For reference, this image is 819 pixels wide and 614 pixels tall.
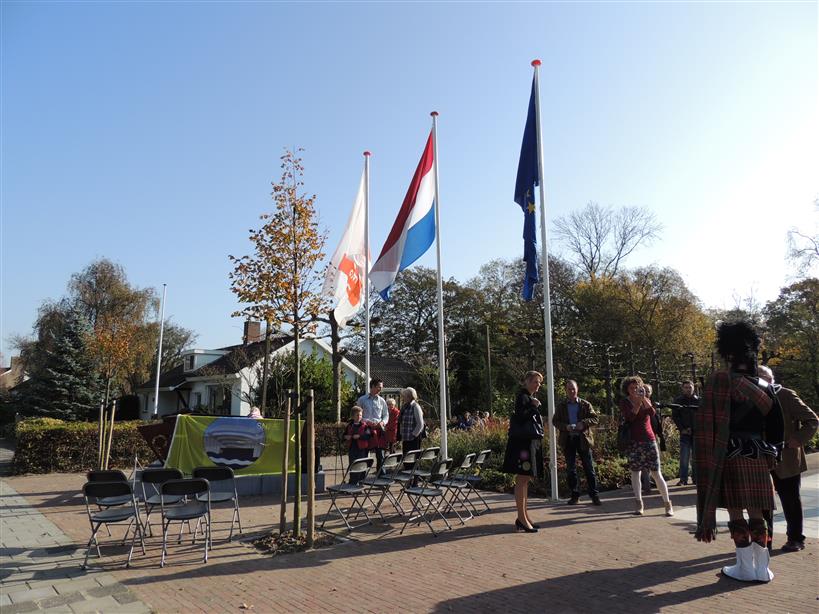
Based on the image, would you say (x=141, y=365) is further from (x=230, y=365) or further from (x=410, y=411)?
(x=410, y=411)

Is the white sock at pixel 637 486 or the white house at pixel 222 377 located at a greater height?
the white house at pixel 222 377

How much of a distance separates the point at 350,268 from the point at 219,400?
24934 millimetres

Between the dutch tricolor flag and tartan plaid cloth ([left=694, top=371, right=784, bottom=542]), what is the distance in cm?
731

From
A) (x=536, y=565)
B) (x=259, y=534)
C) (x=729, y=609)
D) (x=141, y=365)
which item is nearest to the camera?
(x=729, y=609)

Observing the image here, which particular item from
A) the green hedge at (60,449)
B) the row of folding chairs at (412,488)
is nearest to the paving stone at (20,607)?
the row of folding chairs at (412,488)

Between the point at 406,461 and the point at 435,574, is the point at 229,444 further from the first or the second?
the point at 435,574

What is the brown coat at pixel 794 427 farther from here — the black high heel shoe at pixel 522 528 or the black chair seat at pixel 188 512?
the black chair seat at pixel 188 512

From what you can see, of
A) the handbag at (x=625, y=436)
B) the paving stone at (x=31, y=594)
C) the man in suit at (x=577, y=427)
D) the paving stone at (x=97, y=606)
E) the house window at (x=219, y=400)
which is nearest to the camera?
the paving stone at (x=97, y=606)

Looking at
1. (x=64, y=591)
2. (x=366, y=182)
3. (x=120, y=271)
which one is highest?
(x=120, y=271)

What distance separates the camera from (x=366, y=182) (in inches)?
531

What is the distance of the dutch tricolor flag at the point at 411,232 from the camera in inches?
466

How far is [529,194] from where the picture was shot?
10711 millimetres

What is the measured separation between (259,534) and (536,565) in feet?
11.6

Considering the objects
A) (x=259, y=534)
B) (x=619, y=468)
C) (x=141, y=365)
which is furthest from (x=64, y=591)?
(x=141, y=365)
